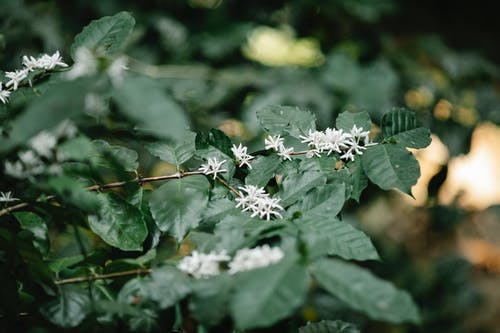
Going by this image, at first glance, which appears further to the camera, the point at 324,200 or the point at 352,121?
the point at 352,121

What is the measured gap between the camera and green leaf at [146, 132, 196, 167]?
2.23ft

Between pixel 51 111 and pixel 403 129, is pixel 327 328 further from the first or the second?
pixel 51 111

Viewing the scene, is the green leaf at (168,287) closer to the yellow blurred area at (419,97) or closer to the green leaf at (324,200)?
the green leaf at (324,200)

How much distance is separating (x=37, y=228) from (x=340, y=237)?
0.42m

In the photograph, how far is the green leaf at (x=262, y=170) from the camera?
643mm

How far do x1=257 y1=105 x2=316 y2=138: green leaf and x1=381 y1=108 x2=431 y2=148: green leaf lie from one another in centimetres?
11

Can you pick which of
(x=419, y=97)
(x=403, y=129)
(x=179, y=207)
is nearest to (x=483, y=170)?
(x=419, y=97)

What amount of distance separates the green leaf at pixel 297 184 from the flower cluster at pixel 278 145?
0.19 feet

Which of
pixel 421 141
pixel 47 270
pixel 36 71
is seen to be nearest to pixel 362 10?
pixel 421 141

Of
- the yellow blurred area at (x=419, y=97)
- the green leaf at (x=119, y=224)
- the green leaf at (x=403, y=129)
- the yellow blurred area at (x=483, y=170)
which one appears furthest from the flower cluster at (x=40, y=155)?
the yellow blurred area at (x=483, y=170)

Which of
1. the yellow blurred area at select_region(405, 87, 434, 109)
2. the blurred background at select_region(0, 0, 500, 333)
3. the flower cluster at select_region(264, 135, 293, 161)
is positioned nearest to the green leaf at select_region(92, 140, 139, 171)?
the flower cluster at select_region(264, 135, 293, 161)

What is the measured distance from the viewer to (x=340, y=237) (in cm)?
54

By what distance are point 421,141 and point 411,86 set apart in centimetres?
132

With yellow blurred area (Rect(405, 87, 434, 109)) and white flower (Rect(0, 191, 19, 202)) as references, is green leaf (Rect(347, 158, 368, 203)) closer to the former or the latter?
white flower (Rect(0, 191, 19, 202))
